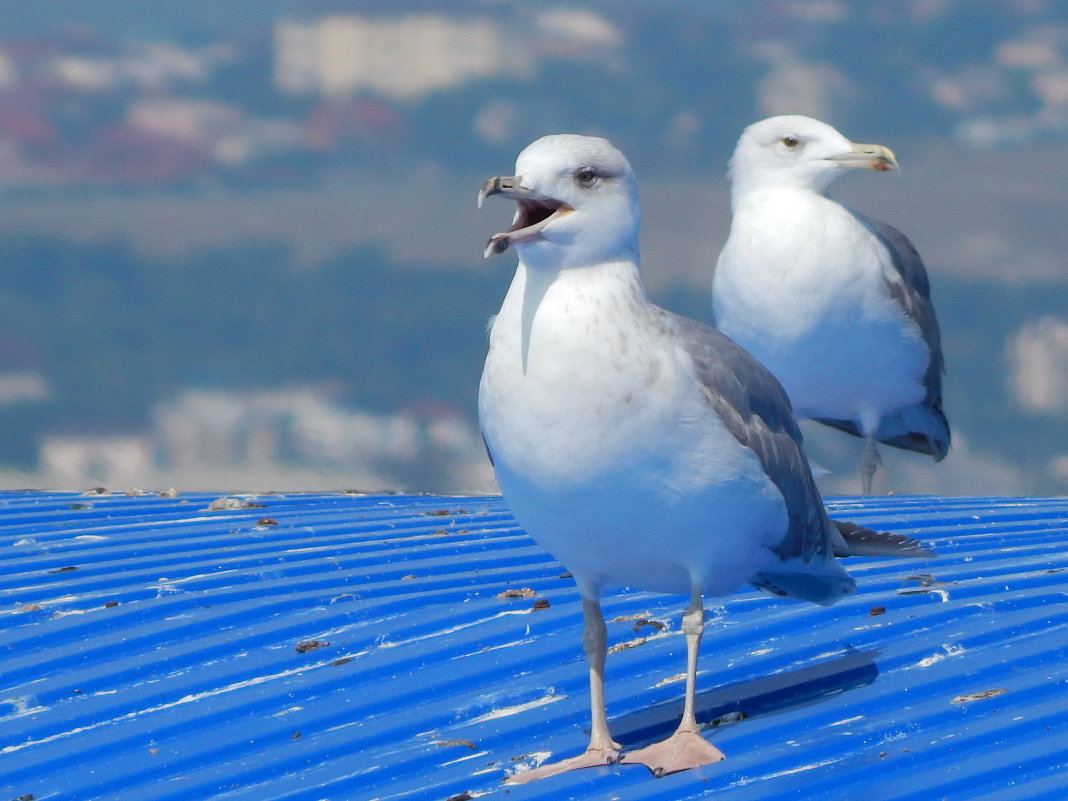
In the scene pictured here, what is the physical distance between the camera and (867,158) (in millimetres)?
7770

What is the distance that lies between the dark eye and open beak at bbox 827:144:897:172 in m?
4.34

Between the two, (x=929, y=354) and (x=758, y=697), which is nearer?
(x=758, y=697)

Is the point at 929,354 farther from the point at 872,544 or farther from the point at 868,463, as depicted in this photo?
the point at 872,544

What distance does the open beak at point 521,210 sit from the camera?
3472mm

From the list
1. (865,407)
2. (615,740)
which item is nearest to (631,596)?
(615,740)

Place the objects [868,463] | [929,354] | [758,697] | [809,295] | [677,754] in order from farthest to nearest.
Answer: [868,463]
[929,354]
[809,295]
[758,697]
[677,754]

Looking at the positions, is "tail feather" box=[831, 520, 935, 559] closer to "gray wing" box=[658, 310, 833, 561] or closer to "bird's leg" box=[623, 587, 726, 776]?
"gray wing" box=[658, 310, 833, 561]

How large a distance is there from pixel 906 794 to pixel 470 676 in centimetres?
143

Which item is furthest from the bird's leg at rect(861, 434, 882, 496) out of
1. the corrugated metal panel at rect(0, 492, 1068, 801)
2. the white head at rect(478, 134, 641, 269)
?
the white head at rect(478, 134, 641, 269)

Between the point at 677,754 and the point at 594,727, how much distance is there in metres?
0.23

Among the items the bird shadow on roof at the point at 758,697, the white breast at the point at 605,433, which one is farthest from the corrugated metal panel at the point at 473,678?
the white breast at the point at 605,433

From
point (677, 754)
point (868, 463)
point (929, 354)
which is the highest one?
point (929, 354)

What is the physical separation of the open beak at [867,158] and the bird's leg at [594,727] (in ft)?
13.9

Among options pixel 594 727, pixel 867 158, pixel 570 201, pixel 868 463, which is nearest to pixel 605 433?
pixel 570 201
